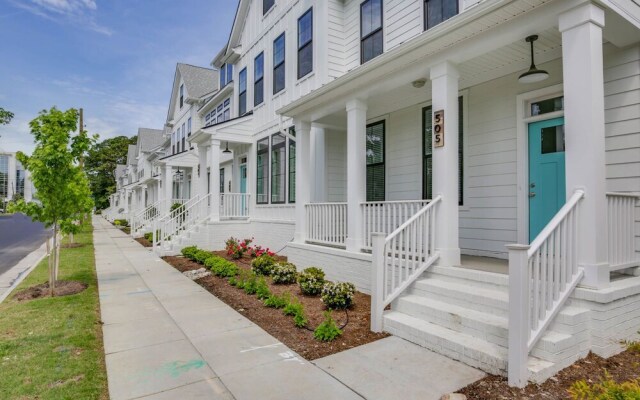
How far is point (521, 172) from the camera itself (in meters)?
5.77

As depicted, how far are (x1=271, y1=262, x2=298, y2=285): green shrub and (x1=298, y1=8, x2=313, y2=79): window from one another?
5.57 metres

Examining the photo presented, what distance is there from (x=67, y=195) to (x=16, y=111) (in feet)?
67.8

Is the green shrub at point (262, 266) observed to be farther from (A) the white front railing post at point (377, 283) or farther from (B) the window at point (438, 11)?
(B) the window at point (438, 11)

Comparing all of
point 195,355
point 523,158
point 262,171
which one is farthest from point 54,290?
point 523,158

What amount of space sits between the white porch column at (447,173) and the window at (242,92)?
10.1 meters

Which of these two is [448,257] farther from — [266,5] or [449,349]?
[266,5]

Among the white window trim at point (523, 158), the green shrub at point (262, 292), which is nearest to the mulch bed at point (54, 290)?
the green shrub at point (262, 292)

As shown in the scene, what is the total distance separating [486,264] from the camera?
538 cm

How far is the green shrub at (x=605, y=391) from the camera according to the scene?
2.56m

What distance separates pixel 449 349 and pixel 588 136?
250 centimetres

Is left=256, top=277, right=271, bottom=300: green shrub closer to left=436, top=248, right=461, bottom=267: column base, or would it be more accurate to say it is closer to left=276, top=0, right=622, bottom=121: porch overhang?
left=436, top=248, right=461, bottom=267: column base

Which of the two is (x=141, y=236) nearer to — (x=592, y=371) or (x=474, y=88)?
(x=474, y=88)

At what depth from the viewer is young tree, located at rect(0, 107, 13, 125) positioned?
804 inches

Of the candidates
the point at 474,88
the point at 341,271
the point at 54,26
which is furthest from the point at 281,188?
the point at 54,26
